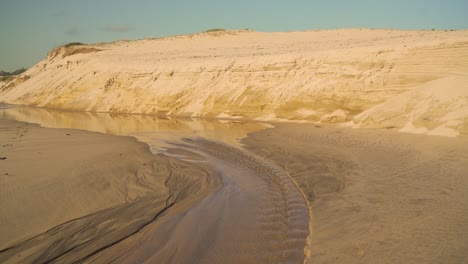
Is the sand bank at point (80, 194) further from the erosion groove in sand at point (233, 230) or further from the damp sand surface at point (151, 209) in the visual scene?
the erosion groove in sand at point (233, 230)

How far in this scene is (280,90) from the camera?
16031 millimetres

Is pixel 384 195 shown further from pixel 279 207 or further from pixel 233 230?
pixel 233 230

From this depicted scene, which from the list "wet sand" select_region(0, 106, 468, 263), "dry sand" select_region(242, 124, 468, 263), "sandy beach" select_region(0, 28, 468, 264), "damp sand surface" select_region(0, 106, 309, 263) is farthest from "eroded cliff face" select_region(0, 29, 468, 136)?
"damp sand surface" select_region(0, 106, 309, 263)

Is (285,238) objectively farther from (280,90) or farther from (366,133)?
(280,90)

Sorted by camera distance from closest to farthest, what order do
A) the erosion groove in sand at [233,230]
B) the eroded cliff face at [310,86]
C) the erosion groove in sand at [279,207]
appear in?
1. the erosion groove in sand at [233,230]
2. the erosion groove in sand at [279,207]
3. the eroded cliff face at [310,86]

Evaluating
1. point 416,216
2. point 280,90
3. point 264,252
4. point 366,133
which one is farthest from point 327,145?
point 280,90

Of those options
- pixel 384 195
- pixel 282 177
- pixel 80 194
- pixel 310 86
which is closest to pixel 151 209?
pixel 80 194

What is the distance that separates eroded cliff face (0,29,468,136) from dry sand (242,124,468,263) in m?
2.07

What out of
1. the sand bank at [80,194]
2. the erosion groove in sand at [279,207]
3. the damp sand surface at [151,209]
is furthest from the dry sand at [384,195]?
the sand bank at [80,194]

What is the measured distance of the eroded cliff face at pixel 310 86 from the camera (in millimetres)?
10820

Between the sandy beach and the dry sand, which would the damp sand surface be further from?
the dry sand

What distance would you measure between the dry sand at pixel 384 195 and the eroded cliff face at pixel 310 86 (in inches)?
81.4

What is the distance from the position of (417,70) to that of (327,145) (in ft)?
18.0

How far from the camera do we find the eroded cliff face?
10.8 m
